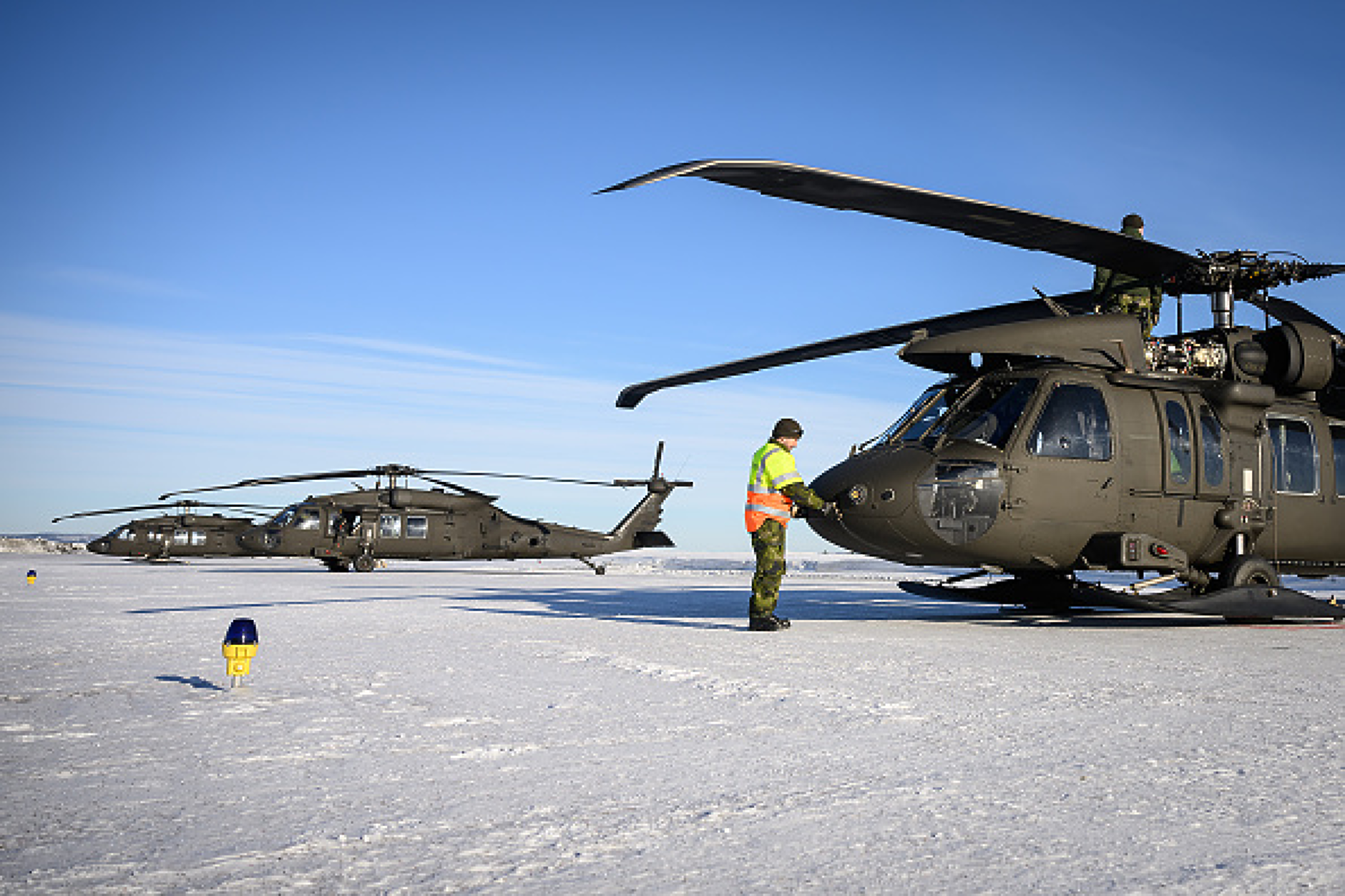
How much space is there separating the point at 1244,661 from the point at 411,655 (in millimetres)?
5195

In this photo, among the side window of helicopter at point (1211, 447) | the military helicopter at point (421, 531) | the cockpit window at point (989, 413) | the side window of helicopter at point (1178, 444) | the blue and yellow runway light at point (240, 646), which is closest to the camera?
the blue and yellow runway light at point (240, 646)

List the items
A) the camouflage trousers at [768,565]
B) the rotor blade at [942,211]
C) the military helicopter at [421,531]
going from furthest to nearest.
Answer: the military helicopter at [421,531] → the camouflage trousers at [768,565] → the rotor blade at [942,211]

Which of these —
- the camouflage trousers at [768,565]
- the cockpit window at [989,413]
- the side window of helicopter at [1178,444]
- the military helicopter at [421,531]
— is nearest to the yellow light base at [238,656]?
the camouflage trousers at [768,565]

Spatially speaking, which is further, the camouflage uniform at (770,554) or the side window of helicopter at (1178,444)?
the side window of helicopter at (1178,444)

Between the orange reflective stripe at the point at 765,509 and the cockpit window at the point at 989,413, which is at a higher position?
the cockpit window at the point at 989,413

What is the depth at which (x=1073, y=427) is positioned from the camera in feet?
29.5

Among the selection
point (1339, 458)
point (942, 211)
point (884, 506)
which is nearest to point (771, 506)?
point (884, 506)

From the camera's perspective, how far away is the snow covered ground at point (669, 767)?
7.99 feet

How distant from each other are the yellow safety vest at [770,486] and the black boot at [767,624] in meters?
0.71

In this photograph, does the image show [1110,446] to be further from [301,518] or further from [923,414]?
[301,518]

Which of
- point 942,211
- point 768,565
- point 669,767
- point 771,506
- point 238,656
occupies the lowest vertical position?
point 669,767

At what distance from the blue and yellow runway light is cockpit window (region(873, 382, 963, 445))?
5741mm

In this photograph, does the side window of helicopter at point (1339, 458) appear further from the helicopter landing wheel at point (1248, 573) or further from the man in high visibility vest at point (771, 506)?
the man in high visibility vest at point (771, 506)

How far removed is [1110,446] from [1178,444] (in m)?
0.82
